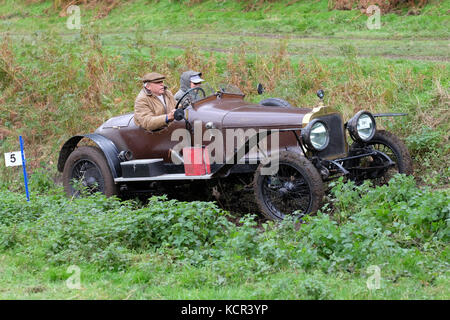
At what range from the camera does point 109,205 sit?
8.34 metres

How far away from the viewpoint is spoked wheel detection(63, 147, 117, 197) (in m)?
9.34

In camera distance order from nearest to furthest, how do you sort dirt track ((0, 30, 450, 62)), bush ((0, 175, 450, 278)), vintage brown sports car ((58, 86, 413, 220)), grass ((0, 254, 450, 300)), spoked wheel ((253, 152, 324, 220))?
grass ((0, 254, 450, 300)) → bush ((0, 175, 450, 278)) → spoked wheel ((253, 152, 324, 220)) → vintage brown sports car ((58, 86, 413, 220)) → dirt track ((0, 30, 450, 62))

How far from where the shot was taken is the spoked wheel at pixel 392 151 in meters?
8.92

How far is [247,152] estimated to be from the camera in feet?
27.5

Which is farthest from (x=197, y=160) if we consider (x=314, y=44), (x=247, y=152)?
(x=314, y=44)

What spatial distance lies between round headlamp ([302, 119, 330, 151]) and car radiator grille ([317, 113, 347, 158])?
0.64 ft

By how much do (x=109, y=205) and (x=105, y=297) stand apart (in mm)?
2979

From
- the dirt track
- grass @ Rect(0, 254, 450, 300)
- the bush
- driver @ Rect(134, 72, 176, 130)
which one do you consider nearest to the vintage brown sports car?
driver @ Rect(134, 72, 176, 130)

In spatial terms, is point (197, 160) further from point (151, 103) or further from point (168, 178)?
point (151, 103)

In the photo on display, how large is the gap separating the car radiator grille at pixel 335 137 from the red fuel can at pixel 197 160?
145 centimetres

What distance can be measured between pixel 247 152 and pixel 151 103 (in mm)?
1665

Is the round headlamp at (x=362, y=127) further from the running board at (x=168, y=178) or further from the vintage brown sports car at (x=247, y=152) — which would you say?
the running board at (x=168, y=178)

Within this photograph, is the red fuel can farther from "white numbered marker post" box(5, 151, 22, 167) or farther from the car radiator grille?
"white numbered marker post" box(5, 151, 22, 167)
